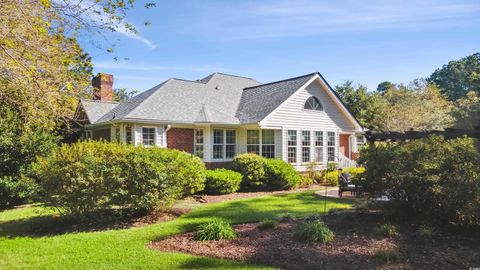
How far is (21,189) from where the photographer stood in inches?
498

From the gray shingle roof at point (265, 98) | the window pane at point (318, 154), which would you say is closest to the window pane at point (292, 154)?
the window pane at point (318, 154)

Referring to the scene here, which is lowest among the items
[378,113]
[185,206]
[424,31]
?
[185,206]

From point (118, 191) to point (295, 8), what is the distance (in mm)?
7453

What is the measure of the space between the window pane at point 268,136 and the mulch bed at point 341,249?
11.0 metres

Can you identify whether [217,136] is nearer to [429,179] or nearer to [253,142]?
[253,142]

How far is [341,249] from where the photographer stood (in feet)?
19.6

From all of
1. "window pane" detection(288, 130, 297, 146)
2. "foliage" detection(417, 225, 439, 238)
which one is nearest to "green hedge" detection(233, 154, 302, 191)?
"window pane" detection(288, 130, 297, 146)

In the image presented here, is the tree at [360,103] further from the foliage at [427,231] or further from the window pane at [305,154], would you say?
the foliage at [427,231]

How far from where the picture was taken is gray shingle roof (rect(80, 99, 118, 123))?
65.9 ft

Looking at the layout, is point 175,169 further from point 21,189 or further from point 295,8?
point 21,189

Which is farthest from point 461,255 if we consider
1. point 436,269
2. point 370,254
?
point 370,254

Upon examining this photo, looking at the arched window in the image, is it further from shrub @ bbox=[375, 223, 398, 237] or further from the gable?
shrub @ bbox=[375, 223, 398, 237]

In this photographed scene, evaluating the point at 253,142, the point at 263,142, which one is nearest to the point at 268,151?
the point at 263,142

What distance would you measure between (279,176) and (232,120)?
440 centimetres
